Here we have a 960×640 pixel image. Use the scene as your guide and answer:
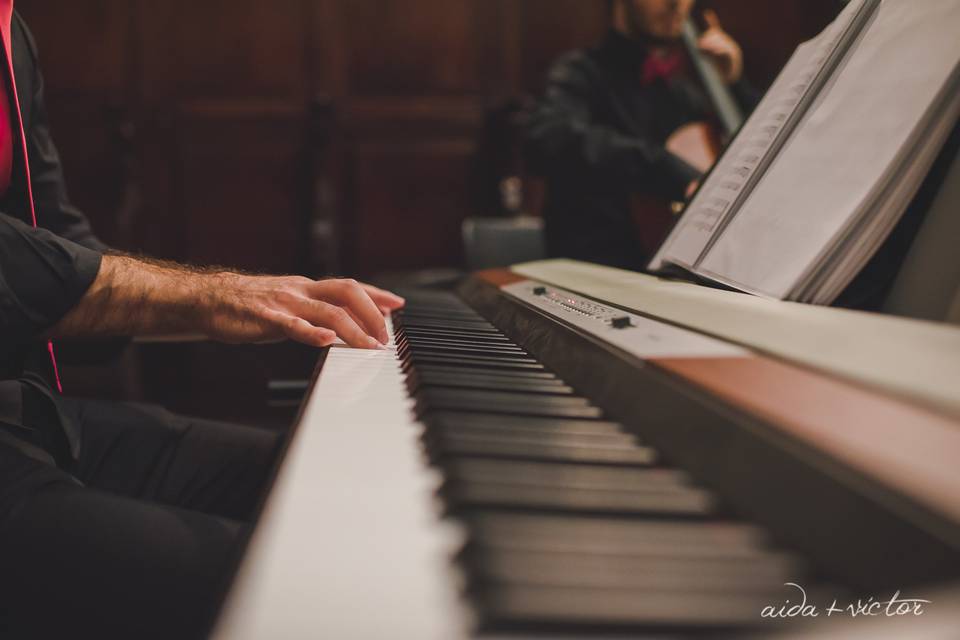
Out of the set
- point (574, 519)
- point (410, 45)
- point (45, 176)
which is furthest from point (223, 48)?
point (574, 519)

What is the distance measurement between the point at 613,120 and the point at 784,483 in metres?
2.83

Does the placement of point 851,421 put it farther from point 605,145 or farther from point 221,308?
point 605,145

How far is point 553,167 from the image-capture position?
284 cm

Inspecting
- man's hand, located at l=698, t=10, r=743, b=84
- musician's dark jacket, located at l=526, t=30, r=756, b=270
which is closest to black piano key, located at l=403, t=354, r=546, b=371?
musician's dark jacket, located at l=526, t=30, r=756, b=270

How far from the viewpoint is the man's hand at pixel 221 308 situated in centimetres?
95

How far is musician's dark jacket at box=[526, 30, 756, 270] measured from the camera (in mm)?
2482

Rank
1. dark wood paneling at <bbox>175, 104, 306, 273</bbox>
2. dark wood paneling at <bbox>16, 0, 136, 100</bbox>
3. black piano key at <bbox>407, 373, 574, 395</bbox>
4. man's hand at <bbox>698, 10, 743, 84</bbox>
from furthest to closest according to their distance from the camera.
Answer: dark wood paneling at <bbox>175, 104, 306, 273</bbox> < dark wood paneling at <bbox>16, 0, 136, 100</bbox> < man's hand at <bbox>698, 10, 743, 84</bbox> < black piano key at <bbox>407, 373, 574, 395</bbox>

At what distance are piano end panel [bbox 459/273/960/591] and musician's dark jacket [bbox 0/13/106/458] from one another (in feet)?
2.08

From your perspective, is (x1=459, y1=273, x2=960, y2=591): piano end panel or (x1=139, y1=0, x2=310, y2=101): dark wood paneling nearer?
(x1=459, y1=273, x2=960, y2=591): piano end panel

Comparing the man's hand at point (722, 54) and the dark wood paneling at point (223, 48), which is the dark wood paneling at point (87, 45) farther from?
the man's hand at point (722, 54)

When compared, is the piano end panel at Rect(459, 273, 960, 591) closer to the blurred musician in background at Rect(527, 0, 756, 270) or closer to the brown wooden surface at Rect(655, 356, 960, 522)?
the brown wooden surface at Rect(655, 356, 960, 522)

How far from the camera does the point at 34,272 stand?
2.75ft

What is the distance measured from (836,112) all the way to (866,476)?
0.67 m

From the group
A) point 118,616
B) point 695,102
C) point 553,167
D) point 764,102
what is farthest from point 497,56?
point 118,616
